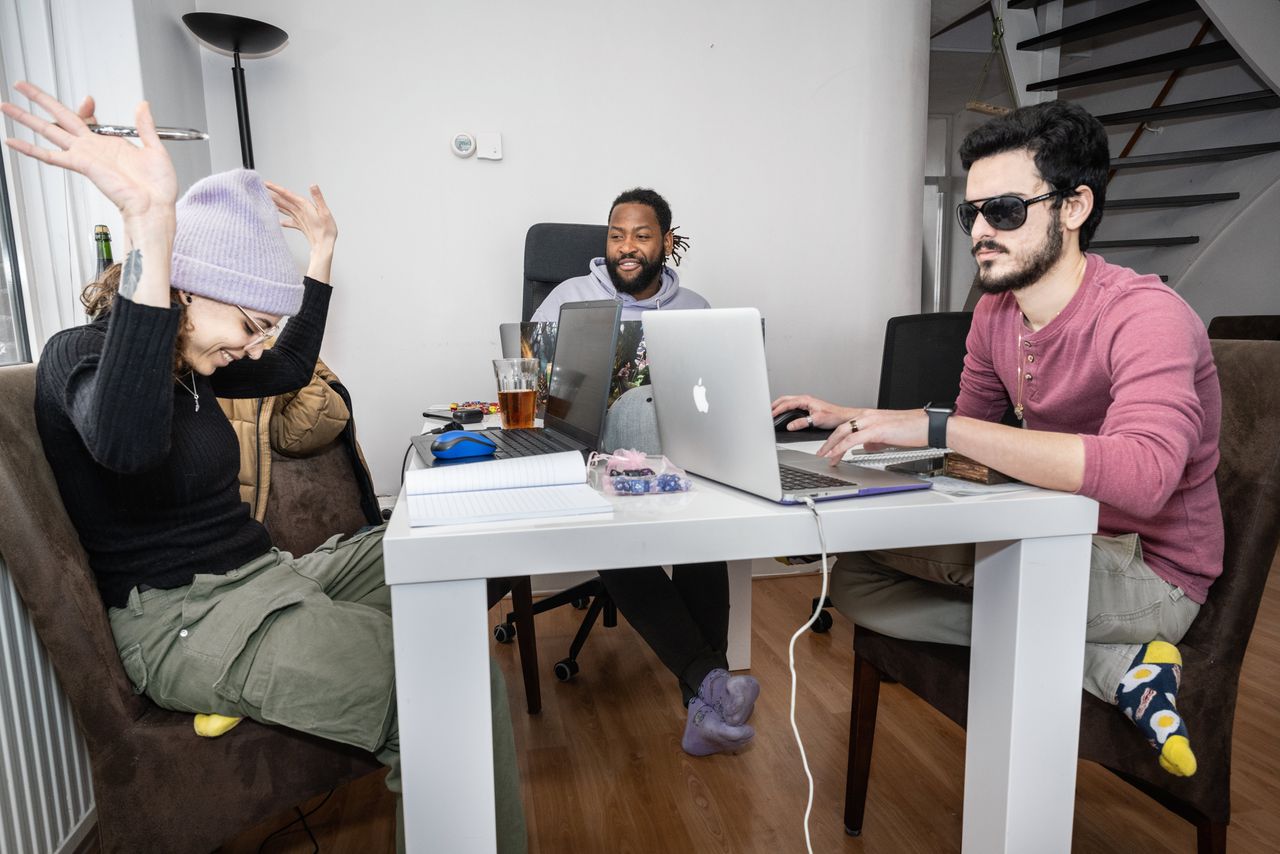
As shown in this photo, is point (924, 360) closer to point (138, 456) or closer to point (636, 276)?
point (636, 276)

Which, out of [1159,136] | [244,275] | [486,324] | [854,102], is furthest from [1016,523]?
[1159,136]

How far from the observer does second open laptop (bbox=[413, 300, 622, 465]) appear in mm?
1328

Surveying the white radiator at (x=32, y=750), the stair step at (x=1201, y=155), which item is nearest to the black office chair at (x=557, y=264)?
the white radiator at (x=32, y=750)

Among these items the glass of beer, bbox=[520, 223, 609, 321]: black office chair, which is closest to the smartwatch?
the glass of beer

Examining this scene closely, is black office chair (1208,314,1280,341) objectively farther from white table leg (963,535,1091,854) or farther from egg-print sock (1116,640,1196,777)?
white table leg (963,535,1091,854)

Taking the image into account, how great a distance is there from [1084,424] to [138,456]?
52.3 inches

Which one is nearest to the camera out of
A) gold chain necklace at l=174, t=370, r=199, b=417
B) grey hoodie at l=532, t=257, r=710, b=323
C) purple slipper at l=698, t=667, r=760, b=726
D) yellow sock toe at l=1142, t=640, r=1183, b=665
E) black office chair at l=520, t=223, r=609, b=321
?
yellow sock toe at l=1142, t=640, r=1183, b=665

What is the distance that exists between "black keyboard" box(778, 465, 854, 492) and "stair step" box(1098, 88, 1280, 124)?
12.2ft

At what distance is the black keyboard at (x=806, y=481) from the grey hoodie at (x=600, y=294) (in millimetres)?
1350

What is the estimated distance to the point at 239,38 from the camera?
7.92ft

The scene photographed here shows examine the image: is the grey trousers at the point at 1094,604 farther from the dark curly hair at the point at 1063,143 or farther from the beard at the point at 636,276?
the beard at the point at 636,276

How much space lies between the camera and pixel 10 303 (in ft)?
5.77

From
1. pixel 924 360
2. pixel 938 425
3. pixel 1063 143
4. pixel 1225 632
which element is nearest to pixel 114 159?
pixel 938 425

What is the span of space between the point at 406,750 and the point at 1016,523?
2.45 feet
